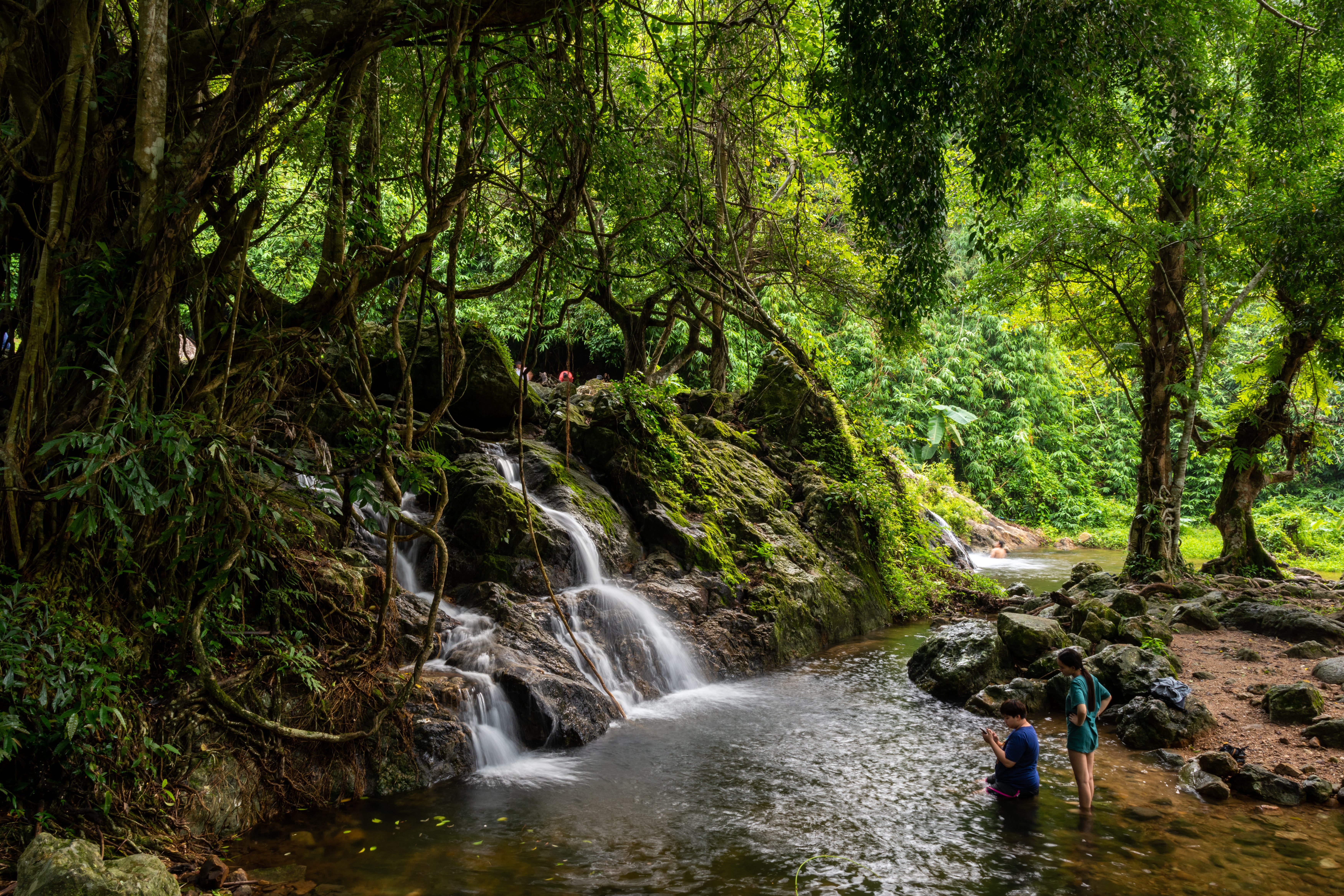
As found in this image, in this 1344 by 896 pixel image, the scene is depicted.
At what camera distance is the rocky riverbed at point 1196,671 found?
21.7 ft

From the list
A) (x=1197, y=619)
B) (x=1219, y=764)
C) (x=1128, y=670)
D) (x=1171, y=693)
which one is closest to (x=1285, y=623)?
(x=1197, y=619)

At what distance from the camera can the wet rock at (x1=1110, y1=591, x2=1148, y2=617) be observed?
1136 centimetres

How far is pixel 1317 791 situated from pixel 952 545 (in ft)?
39.1

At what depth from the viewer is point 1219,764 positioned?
646 centimetres

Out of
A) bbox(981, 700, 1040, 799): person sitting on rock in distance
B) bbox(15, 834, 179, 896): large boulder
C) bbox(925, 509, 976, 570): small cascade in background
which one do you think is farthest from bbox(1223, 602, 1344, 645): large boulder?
bbox(15, 834, 179, 896): large boulder

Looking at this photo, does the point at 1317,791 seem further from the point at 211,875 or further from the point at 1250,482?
the point at 1250,482

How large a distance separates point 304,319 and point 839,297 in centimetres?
1030

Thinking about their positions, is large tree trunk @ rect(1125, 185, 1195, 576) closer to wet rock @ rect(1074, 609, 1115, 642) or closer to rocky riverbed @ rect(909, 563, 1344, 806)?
rocky riverbed @ rect(909, 563, 1344, 806)

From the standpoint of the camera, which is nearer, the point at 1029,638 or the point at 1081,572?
the point at 1029,638

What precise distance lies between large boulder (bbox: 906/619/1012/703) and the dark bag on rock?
155 centimetres

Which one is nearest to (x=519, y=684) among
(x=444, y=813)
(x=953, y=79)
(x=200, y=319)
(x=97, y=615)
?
(x=444, y=813)

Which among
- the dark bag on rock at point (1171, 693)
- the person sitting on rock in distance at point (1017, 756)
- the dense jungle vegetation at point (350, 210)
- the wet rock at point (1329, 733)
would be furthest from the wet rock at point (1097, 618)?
the person sitting on rock in distance at point (1017, 756)

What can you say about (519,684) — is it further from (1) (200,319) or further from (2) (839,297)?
(2) (839,297)

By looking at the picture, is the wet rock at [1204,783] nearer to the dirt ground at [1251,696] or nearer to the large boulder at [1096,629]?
the dirt ground at [1251,696]
